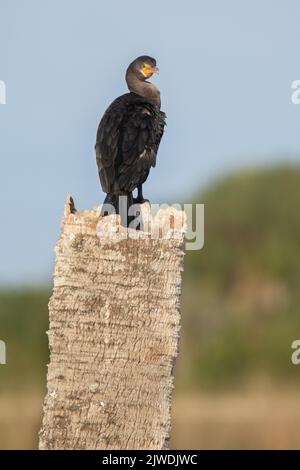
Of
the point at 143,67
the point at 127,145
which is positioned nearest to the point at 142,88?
the point at 143,67

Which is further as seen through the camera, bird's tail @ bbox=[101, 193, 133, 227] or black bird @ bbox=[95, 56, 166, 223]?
black bird @ bbox=[95, 56, 166, 223]

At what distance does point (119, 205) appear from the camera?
7.21 metres

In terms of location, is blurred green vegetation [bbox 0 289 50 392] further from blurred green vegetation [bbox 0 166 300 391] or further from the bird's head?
the bird's head

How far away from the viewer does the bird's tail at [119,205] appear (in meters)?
6.13

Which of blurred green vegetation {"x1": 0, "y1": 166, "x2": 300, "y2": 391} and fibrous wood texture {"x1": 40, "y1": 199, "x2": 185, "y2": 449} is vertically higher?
blurred green vegetation {"x1": 0, "y1": 166, "x2": 300, "y2": 391}

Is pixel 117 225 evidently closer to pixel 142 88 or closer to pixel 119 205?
pixel 119 205

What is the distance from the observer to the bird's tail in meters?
6.13

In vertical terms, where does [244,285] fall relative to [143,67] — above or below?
above

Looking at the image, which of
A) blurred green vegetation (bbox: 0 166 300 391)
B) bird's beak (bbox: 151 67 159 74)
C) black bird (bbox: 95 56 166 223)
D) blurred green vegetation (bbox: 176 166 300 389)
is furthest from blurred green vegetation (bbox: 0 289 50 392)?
black bird (bbox: 95 56 166 223)

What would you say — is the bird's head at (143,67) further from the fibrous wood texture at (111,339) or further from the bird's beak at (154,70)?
the fibrous wood texture at (111,339)

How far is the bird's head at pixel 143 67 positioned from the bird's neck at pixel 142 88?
4 cm

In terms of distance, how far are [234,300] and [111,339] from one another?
20953 mm
